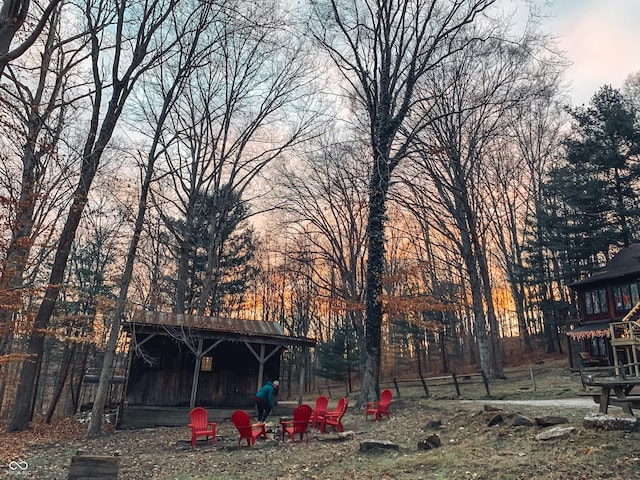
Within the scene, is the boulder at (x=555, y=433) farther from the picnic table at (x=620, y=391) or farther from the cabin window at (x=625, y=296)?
the cabin window at (x=625, y=296)

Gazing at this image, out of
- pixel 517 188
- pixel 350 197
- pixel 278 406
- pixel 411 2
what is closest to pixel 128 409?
pixel 278 406

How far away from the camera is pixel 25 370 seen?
47.9 feet

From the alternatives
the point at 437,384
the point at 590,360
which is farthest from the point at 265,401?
the point at 590,360

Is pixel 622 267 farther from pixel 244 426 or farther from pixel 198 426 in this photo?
pixel 198 426

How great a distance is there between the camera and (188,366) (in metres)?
17.3

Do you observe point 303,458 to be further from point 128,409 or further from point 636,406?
point 128,409

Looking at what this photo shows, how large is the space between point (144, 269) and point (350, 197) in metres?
17.9

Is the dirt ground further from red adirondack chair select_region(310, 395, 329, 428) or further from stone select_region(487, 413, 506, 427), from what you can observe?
red adirondack chair select_region(310, 395, 329, 428)

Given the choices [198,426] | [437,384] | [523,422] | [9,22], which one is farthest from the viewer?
[437,384]

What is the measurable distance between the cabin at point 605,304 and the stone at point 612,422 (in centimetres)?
1968

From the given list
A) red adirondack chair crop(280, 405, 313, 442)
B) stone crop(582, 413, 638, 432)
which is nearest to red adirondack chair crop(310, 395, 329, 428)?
red adirondack chair crop(280, 405, 313, 442)

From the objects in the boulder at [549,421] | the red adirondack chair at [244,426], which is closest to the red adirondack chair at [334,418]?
the red adirondack chair at [244,426]

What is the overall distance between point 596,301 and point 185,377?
24.8 metres

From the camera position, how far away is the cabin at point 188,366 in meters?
15.4
